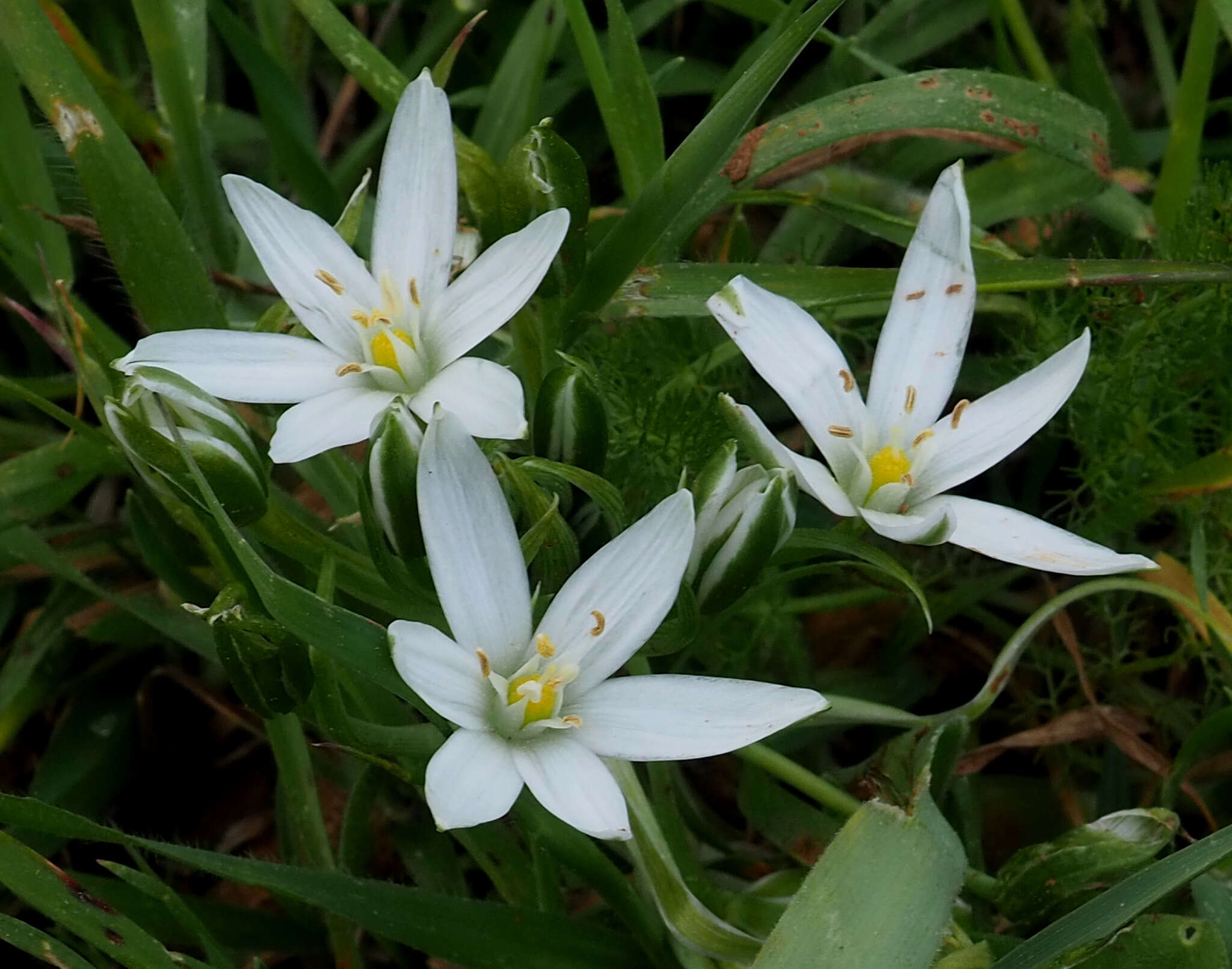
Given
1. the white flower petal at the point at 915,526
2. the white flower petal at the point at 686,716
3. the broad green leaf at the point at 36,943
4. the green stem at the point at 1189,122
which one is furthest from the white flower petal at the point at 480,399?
the green stem at the point at 1189,122

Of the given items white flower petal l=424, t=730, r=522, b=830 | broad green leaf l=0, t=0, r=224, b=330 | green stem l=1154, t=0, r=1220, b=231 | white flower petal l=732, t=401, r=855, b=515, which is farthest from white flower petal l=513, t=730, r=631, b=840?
green stem l=1154, t=0, r=1220, b=231

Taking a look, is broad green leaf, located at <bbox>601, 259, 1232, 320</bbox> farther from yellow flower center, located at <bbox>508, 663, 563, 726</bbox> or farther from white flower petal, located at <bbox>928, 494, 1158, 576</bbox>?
yellow flower center, located at <bbox>508, 663, 563, 726</bbox>

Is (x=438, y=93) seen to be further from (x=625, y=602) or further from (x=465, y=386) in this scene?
(x=625, y=602)

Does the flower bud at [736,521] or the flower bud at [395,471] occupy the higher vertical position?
the flower bud at [395,471]

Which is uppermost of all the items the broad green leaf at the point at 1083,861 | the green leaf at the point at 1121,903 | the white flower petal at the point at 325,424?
the white flower petal at the point at 325,424

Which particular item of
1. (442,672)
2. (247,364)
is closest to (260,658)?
(442,672)

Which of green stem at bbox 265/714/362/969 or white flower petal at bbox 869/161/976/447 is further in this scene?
green stem at bbox 265/714/362/969

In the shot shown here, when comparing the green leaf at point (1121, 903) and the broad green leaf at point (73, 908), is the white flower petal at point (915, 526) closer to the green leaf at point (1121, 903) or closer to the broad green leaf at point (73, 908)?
the green leaf at point (1121, 903)
